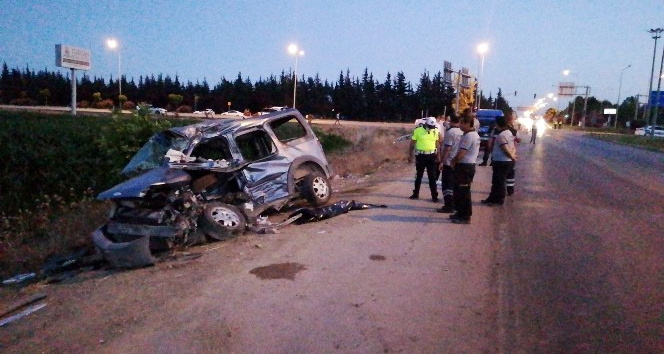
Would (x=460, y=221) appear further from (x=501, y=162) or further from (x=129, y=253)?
(x=129, y=253)

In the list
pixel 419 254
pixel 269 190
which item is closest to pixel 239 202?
pixel 269 190

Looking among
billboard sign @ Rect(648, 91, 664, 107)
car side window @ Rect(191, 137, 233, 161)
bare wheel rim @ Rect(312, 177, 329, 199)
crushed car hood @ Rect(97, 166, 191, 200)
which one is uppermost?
billboard sign @ Rect(648, 91, 664, 107)

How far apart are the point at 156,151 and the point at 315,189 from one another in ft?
8.85

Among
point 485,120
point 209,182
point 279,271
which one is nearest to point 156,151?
point 209,182

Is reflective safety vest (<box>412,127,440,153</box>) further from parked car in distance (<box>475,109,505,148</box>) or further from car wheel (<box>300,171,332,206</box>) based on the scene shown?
parked car in distance (<box>475,109,505,148</box>)

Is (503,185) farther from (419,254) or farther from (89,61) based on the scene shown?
(89,61)

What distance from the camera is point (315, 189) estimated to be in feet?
31.2

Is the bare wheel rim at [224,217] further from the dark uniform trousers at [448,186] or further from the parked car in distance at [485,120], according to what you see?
the parked car in distance at [485,120]

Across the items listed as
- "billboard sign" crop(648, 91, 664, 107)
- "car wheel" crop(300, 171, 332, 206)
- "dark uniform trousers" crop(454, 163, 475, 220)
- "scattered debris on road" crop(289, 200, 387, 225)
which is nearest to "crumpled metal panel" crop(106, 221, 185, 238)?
"scattered debris on road" crop(289, 200, 387, 225)

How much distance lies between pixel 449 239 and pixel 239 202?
3.14 m

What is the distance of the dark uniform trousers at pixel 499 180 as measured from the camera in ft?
33.3

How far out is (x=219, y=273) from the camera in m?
6.03

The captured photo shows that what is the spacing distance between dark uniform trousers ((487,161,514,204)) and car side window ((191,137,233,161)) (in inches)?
193

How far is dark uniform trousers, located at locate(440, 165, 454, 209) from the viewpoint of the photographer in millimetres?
9406
